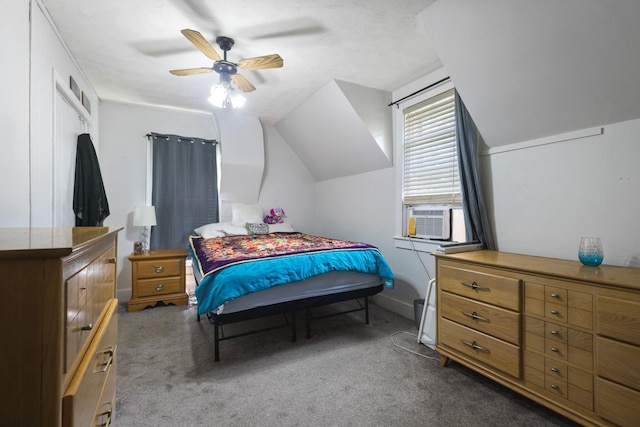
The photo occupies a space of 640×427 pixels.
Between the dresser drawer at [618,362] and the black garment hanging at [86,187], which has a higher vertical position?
the black garment hanging at [86,187]

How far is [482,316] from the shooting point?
1.77 m

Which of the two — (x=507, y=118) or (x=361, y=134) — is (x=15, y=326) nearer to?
(x=507, y=118)

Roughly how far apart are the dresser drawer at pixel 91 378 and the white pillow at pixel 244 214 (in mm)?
2823

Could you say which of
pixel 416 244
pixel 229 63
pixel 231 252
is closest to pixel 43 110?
pixel 229 63

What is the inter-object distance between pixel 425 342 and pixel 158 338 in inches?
88.8

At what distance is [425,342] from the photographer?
2.32 m

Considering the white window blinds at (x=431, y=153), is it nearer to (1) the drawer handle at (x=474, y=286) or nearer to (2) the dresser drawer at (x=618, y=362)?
(1) the drawer handle at (x=474, y=286)

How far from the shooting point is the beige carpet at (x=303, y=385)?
1.57 meters

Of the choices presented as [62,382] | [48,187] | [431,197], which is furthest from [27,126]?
[431,197]

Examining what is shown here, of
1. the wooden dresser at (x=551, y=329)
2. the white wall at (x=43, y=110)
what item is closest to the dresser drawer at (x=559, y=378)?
the wooden dresser at (x=551, y=329)

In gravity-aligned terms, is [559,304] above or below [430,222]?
below

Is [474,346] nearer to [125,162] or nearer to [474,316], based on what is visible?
[474,316]

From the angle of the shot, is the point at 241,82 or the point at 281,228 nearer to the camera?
the point at 241,82

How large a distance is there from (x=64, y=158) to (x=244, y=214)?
2012 millimetres
